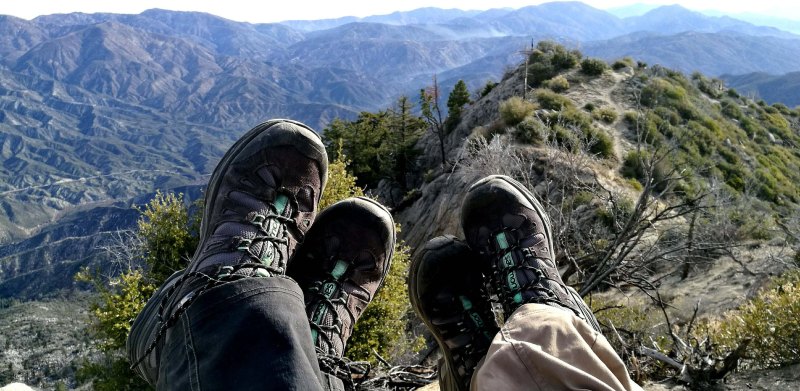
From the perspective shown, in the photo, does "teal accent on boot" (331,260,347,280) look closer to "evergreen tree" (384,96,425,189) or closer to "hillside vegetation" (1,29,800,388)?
"hillside vegetation" (1,29,800,388)

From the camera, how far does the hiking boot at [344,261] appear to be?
3.13 meters

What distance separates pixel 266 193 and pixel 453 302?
1396mm

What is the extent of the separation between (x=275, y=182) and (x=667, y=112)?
785 inches

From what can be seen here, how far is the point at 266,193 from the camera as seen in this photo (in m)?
3.28

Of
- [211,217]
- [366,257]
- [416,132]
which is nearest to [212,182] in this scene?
[211,217]

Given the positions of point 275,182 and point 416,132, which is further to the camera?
point 416,132

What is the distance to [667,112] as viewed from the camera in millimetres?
19734

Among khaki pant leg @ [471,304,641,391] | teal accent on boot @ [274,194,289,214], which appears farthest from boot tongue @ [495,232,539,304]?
teal accent on boot @ [274,194,289,214]

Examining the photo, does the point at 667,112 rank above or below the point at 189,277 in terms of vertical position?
below

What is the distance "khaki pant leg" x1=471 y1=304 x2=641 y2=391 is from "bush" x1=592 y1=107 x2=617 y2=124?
17950 mm

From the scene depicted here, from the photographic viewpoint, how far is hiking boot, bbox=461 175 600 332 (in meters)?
2.85

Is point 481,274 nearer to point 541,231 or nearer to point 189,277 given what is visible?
point 541,231

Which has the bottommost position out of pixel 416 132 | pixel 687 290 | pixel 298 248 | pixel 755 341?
pixel 416 132

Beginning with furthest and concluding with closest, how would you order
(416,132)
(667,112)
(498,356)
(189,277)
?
(416,132), (667,112), (189,277), (498,356)
